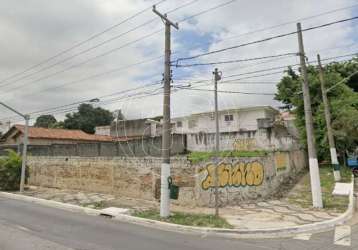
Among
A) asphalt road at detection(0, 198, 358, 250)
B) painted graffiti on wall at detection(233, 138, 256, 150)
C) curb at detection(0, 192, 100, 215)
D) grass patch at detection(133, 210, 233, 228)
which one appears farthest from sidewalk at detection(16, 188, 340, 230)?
painted graffiti on wall at detection(233, 138, 256, 150)

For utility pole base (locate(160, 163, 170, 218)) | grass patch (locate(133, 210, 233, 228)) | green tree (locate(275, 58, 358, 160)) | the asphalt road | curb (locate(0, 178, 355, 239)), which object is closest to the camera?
the asphalt road

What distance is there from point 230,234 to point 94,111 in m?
62.7

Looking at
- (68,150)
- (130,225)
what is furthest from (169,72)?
(68,150)

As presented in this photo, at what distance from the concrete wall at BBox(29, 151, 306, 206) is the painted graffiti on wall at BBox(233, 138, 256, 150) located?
2.26 m

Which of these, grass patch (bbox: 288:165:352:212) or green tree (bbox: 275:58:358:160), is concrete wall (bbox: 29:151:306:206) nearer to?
grass patch (bbox: 288:165:352:212)

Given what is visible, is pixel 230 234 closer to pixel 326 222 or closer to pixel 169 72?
pixel 326 222

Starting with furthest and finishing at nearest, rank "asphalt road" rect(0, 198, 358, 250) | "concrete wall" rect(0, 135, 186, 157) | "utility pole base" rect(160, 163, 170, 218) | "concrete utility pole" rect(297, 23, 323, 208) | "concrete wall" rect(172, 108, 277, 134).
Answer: "concrete wall" rect(172, 108, 277, 134) → "concrete wall" rect(0, 135, 186, 157) → "concrete utility pole" rect(297, 23, 323, 208) → "utility pole base" rect(160, 163, 170, 218) → "asphalt road" rect(0, 198, 358, 250)

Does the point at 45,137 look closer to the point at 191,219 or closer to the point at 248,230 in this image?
the point at 191,219

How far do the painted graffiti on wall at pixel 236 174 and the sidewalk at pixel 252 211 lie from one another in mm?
1036

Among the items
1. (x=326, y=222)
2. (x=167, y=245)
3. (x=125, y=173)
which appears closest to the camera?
(x=167, y=245)

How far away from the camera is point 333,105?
2480 centimetres

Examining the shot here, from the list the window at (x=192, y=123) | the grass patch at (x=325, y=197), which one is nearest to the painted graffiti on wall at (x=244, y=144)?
the grass patch at (x=325, y=197)

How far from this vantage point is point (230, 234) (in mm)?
9328

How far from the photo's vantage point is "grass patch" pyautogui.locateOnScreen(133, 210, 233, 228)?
33.6 ft
